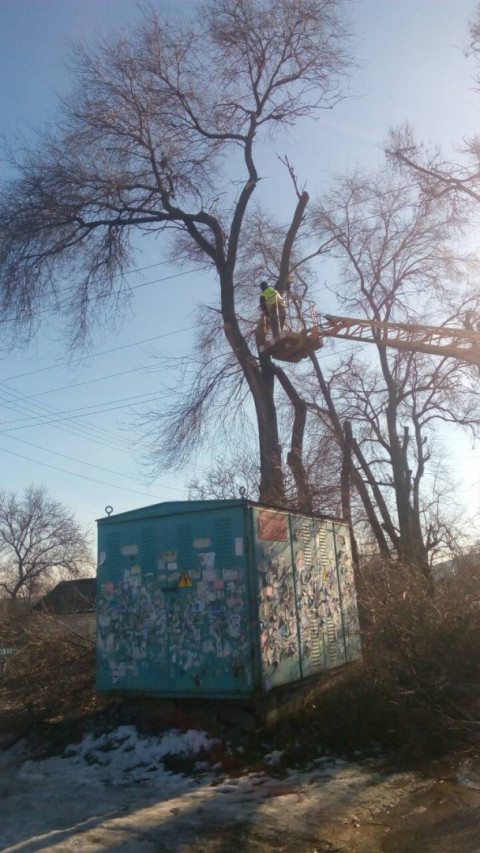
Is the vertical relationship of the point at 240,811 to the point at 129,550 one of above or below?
below

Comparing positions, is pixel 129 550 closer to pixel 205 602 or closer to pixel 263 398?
pixel 205 602

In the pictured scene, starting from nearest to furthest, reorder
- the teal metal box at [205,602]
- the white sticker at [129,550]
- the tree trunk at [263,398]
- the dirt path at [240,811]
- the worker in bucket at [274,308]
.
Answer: the dirt path at [240,811]
the teal metal box at [205,602]
the white sticker at [129,550]
the worker in bucket at [274,308]
the tree trunk at [263,398]

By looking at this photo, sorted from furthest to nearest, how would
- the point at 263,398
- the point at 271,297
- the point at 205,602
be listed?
the point at 263,398 → the point at 271,297 → the point at 205,602

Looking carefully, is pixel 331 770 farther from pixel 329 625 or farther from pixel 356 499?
pixel 356 499

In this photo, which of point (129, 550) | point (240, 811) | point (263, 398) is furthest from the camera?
point (263, 398)

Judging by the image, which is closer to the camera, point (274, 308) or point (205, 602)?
point (205, 602)

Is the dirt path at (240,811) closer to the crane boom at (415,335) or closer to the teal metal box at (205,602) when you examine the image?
the teal metal box at (205,602)

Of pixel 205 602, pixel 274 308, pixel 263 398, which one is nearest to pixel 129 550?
pixel 205 602

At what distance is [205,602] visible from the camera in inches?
352

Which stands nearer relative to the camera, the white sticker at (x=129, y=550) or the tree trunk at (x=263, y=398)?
the white sticker at (x=129, y=550)

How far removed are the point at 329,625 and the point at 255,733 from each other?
8.97ft

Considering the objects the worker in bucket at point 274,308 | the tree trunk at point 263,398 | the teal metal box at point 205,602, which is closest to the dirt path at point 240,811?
the teal metal box at point 205,602

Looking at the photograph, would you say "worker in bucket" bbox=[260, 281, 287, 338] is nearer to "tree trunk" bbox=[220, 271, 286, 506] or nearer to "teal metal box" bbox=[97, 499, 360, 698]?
"tree trunk" bbox=[220, 271, 286, 506]

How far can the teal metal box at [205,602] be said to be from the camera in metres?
8.72
